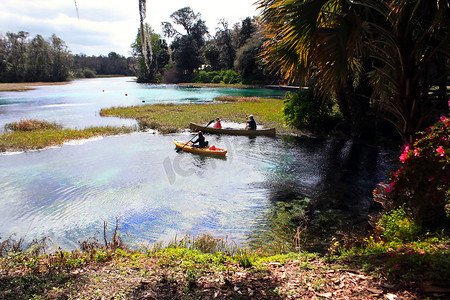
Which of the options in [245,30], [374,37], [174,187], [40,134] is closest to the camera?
[374,37]

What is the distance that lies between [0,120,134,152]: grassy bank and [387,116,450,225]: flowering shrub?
17.7 metres

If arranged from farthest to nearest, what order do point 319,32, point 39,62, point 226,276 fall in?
point 39,62, point 319,32, point 226,276

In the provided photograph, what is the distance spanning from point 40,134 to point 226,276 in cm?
1911

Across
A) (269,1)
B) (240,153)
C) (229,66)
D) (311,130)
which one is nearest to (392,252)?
(269,1)

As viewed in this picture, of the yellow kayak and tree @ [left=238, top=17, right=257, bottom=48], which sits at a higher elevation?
tree @ [left=238, top=17, right=257, bottom=48]

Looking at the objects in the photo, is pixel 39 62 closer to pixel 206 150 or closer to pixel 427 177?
pixel 206 150

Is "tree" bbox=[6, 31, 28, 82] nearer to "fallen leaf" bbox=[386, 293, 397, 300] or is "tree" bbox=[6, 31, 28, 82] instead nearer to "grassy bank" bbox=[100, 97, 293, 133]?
"grassy bank" bbox=[100, 97, 293, 133]

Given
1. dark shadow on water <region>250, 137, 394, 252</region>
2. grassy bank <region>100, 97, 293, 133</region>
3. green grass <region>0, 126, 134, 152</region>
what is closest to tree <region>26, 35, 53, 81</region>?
grassy bank <region>100, 97, 293, 133</region>

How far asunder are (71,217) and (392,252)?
830 cm

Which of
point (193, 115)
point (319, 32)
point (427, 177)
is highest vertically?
point (319, 32)

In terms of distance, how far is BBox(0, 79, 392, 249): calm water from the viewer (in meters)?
8.49

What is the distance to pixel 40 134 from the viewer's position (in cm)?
1955

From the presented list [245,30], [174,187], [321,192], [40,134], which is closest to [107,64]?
[245,30]

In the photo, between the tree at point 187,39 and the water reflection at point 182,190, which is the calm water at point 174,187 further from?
the tree at point 187,39
